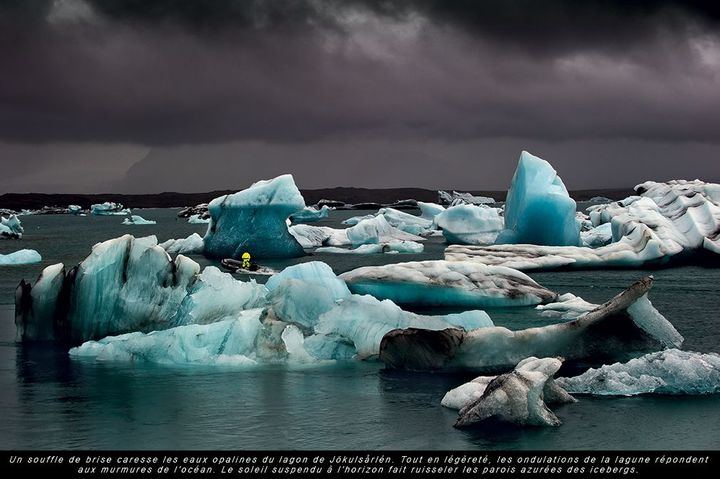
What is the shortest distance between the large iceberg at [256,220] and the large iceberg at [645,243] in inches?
233

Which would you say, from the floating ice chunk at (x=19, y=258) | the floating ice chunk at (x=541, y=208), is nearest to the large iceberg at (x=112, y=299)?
the floating ice chunk at (x=19, y=258)

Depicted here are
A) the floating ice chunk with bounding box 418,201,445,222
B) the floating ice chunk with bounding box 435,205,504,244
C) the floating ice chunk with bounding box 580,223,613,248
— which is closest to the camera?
the floating ice chunk with bounding box 580,223,613,248

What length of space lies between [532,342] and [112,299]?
5.64 metres

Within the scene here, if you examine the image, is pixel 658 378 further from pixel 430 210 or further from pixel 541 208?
pixel 430 210

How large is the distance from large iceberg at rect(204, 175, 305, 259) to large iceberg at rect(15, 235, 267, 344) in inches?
535

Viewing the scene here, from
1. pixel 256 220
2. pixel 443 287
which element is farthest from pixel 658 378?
pixel 256 220

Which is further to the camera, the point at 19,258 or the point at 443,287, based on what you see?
the point at 19,258

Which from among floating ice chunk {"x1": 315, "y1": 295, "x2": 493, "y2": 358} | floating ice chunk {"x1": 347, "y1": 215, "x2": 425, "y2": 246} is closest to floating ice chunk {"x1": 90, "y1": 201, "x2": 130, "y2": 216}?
floating ice chunk {"x1": 347, "y1": 215, "x2": 425, "y2": 246}

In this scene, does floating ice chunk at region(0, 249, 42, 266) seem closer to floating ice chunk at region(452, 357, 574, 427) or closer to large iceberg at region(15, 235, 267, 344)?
large iceberg at region(15, 235, 267, 344)

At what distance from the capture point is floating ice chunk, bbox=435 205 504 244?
29406 mm

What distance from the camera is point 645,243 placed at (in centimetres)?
2161

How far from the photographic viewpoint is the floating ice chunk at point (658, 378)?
26.6 ft
